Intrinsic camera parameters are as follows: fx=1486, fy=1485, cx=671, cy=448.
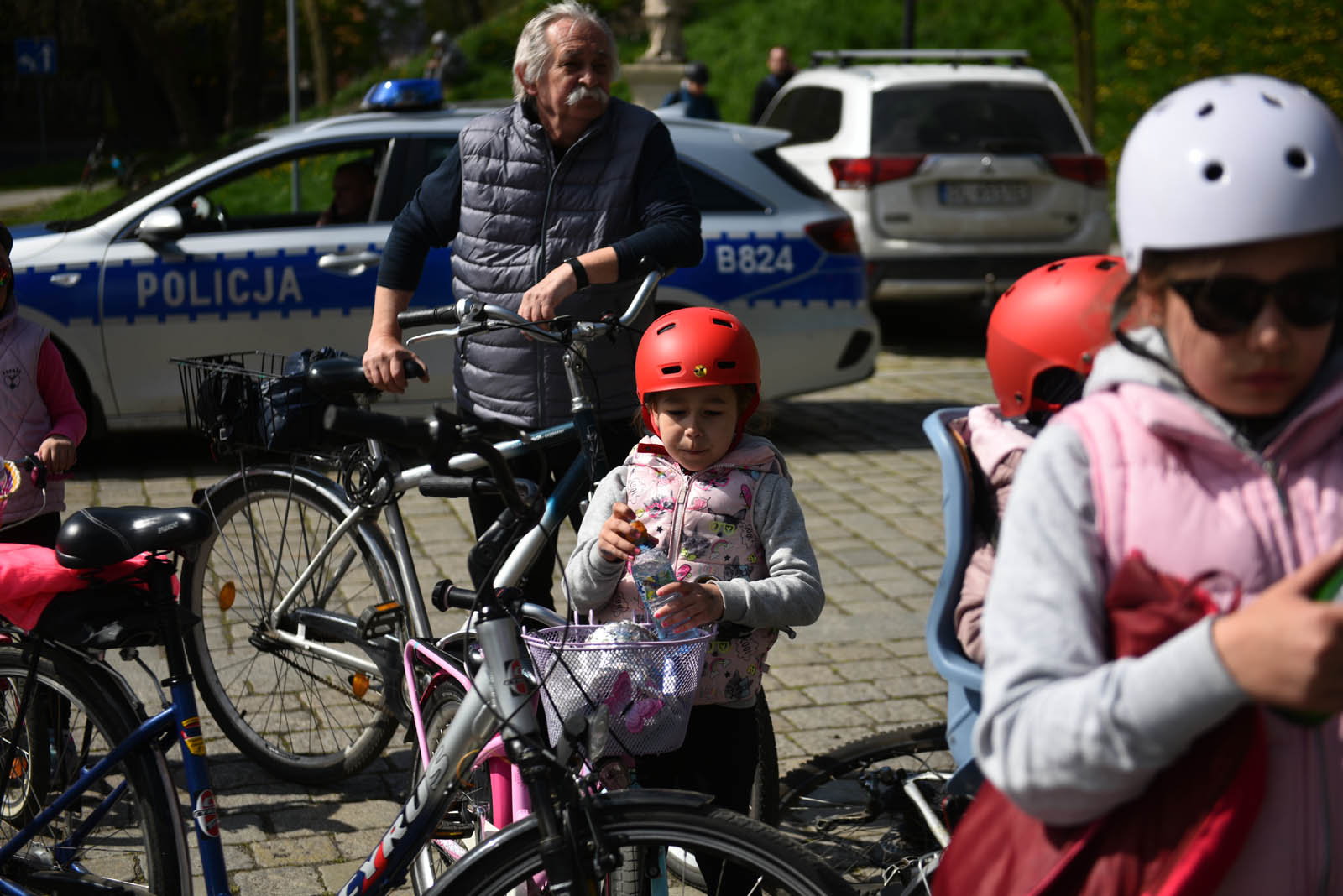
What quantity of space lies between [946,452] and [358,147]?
566 cm

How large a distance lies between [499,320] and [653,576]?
85cm

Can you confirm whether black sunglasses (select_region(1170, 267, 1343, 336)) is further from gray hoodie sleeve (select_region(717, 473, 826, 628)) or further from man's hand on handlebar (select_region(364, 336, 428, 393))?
man's hand on handlebar (select_region(364, 336, 428, 393))

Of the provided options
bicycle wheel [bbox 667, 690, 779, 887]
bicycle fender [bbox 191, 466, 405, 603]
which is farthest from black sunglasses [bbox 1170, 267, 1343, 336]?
bicycle fender [bbox 191, 466, 405, 603]

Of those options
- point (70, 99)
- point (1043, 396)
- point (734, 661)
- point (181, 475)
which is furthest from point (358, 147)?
point (70, 99)

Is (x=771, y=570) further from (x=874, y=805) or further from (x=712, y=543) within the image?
(x=874, y=805)

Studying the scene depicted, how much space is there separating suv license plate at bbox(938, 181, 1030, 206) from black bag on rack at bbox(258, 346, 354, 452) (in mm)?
7608

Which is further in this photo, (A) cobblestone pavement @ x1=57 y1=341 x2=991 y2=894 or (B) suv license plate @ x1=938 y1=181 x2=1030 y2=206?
(B) suv license plate @ x1=938 y1=181 x2=1030 y2=206

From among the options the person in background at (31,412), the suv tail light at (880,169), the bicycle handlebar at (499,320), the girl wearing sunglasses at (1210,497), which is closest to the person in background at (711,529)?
the bicycle handlebar at (499,320)

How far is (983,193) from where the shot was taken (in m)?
10.4

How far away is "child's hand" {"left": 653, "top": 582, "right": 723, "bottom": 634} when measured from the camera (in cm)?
243

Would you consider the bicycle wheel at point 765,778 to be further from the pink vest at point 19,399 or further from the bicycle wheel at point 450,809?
the pink vest at point 19,399

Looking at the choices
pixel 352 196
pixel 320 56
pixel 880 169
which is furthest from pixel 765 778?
pixel 320 56

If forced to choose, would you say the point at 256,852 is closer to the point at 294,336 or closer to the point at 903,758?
the point at 903,758

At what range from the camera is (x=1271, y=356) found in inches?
54.0
